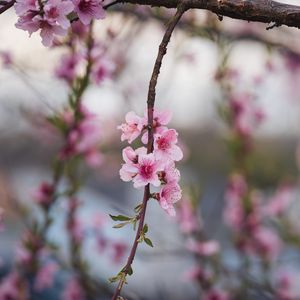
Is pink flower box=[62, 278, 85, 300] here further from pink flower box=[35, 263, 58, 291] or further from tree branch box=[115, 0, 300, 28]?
tree branch box=[115, 0, 300, 28]

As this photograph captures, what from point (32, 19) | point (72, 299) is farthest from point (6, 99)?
point (32, 19)

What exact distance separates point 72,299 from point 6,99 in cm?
200

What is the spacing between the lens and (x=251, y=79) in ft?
10.3

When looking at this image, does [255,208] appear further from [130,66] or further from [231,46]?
[130,66]

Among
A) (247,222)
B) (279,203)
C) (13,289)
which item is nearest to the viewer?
(13,289)

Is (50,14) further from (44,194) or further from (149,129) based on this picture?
(44,194)

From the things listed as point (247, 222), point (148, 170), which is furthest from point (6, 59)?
point (148, 170)

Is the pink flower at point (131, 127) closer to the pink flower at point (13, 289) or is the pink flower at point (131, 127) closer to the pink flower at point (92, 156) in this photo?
the pink flower at point (92, 156)

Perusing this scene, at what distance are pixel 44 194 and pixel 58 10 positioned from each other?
128 cm

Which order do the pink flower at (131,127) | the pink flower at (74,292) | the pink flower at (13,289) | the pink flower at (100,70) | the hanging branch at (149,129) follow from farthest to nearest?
the pink flower at (74,292), the pink flower at (13,289), the pink flower at (100,70), the pink flower at (131,127), the hanging branch at (149,129)

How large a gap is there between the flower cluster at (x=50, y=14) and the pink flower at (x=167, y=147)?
0.31 m

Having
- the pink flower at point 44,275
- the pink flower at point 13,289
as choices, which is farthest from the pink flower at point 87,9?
the pink flower at point 44,275

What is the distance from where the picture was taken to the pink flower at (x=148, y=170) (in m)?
1.09

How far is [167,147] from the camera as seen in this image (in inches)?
44.7
